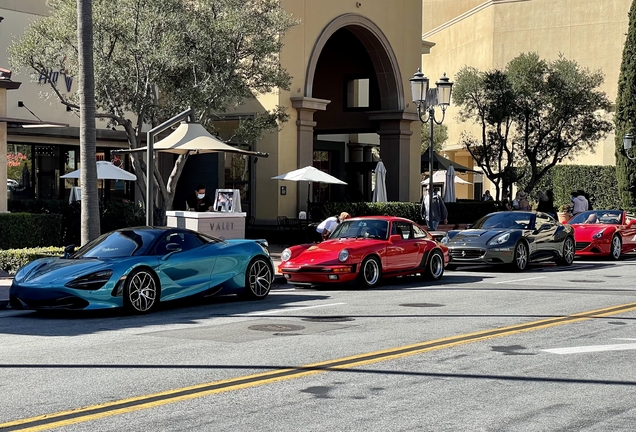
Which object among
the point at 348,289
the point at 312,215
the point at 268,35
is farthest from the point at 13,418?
the point at 312,215

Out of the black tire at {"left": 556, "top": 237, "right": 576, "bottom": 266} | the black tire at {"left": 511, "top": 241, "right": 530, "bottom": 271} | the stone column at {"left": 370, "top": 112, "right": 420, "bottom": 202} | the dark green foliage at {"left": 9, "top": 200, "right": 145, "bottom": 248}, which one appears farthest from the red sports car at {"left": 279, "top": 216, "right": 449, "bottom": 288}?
the stone column at {"left": 370, "top": 112, "right": 420, "bottom": 202}

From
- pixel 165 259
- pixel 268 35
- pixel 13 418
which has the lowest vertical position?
pixel 13 418

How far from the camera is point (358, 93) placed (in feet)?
123

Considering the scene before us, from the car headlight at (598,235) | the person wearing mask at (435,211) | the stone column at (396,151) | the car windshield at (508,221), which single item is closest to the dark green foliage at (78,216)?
the person wearing mask at (435,211)

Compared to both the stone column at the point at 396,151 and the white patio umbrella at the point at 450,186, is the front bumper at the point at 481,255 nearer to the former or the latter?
the stone column at the point at 396,151

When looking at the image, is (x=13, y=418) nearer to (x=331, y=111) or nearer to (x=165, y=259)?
(x=165, y=259)

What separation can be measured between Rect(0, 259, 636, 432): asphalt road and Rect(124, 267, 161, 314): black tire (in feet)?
0.66

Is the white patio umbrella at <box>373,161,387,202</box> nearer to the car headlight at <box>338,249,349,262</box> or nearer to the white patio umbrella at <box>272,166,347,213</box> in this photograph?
the white patio umbrella at <box>272,166,347,213</box>

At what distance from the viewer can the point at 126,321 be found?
41.4ft

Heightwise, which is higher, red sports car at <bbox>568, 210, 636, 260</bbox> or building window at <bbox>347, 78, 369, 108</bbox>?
building window at <bbox>347, 78, 369, 108</bbox>

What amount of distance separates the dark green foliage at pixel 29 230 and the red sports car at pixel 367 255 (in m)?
6.53

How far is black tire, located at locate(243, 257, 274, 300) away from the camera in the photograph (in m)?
15.2

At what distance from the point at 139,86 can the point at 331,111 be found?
1638 centimetres

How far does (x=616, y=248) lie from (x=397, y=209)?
782cm
